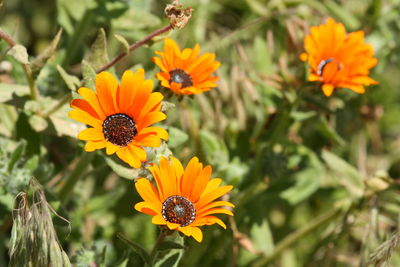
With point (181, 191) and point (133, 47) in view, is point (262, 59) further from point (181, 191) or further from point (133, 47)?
point (181, 191)

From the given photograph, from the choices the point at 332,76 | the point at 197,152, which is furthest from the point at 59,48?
the point at 332,76

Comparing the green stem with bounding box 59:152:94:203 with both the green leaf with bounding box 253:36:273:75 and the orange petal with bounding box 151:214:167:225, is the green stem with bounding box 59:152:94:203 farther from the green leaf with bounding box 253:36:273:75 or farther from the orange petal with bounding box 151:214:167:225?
the green leaf with bounding box 253:36:273:75

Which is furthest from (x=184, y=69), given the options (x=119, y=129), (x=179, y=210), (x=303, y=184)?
(x=303, y=184)

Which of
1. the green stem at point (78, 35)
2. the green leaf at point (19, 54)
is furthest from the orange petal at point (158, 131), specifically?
the green stem at point (78, 35)

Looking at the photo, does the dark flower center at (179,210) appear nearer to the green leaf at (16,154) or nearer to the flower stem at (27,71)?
the green leaf at (16,154)

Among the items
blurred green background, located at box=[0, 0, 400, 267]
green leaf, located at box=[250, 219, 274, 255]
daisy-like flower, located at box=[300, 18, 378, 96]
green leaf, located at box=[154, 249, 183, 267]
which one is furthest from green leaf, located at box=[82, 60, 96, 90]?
green leaf, located at box=[250, 219, 274, 255]

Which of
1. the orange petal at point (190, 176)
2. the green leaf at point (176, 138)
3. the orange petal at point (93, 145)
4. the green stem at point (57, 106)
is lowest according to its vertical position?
the orange petal at point (190, 176)
